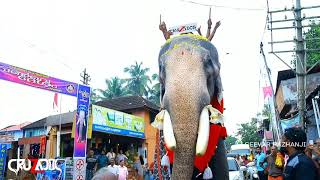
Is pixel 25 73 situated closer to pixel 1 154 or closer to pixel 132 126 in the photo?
pixel 1 154

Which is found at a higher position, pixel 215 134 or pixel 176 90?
pixel 176 90

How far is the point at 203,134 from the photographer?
3.73 m

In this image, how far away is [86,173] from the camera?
1547 centimetres

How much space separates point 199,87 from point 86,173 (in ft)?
40.5

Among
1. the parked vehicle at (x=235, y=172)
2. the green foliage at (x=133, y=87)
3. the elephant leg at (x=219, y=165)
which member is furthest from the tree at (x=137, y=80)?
the elephant leg at (x=219, y=165)

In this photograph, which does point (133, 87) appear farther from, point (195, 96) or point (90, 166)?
point (195, 96)

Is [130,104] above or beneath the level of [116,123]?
above

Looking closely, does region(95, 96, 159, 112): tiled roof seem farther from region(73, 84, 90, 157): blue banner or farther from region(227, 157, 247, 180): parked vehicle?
region(227, 157, 247, 180): parked vehicle

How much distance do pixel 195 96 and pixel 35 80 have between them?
11.0 m

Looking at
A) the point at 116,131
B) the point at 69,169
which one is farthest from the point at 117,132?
the point at 69,169

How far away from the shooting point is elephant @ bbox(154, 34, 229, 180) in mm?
3730

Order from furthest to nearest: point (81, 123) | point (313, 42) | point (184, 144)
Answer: point (313, 42), point (81, 123), point (184, 144)

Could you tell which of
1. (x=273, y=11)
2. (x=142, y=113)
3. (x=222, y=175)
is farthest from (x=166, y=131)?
(x=142, y=113)

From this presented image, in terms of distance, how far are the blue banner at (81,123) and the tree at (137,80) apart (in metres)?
26.5
